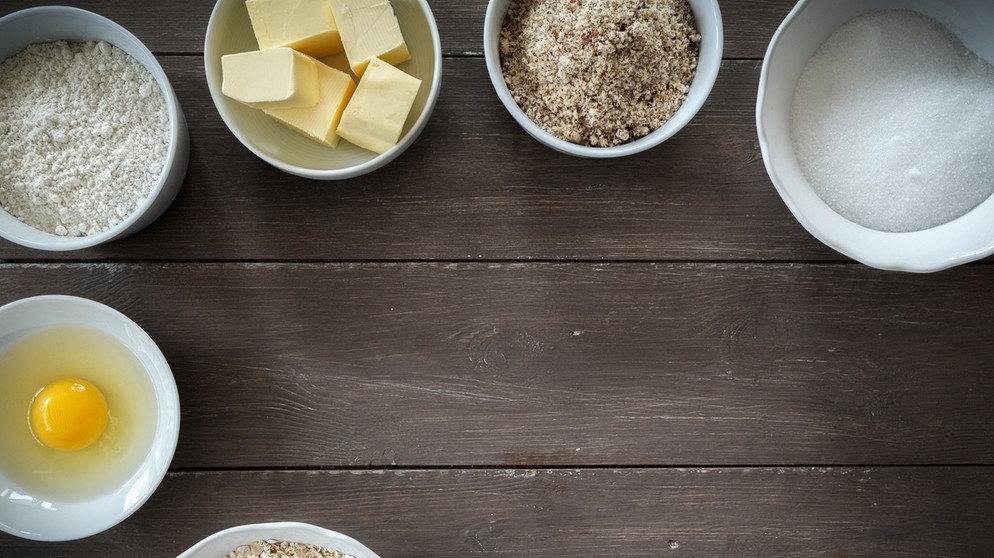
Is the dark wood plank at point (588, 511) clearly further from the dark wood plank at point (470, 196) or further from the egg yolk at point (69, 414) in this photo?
the dark wood plank at point (470, 196)

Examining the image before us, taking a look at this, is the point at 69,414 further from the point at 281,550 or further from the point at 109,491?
the point at 281,550

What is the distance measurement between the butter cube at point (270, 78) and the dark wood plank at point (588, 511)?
50 cm

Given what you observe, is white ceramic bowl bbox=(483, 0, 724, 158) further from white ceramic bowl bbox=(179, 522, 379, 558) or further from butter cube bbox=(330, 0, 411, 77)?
white ceramic bowl bbox=(179, 522, 379, 558)

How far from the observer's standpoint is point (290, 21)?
84cm

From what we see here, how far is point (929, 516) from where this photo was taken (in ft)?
3.20

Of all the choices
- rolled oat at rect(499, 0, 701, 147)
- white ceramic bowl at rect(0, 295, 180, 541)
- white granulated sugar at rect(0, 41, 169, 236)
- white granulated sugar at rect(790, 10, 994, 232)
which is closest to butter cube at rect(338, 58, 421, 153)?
rolled oat at rect(499, 0, 701, 147)

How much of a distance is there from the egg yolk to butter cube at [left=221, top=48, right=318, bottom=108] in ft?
1.42

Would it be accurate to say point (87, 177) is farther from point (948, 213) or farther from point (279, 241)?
point (948, 213)

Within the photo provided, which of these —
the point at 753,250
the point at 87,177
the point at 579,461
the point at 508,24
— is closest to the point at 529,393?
the point at 579,461

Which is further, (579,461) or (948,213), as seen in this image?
(579,461)

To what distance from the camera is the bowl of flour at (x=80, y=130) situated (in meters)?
0.86

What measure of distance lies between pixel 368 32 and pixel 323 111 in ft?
0.36

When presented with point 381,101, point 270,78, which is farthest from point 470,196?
point 270,78

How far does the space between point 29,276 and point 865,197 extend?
110 cm
